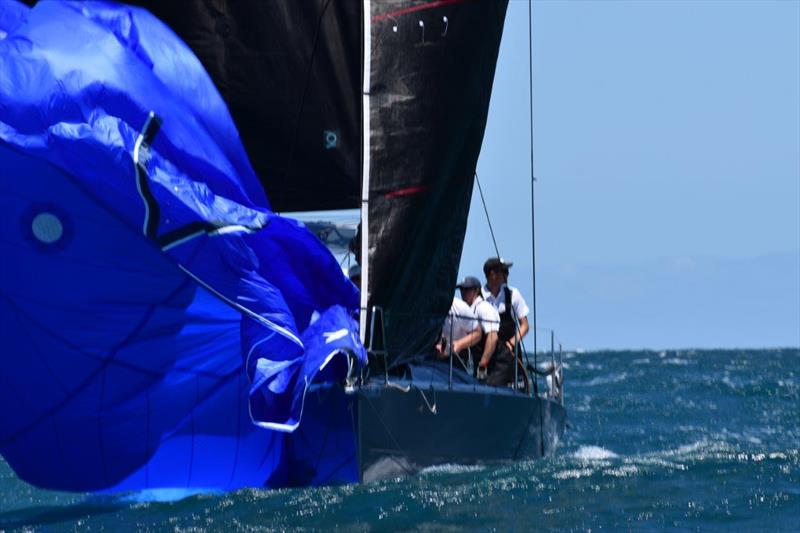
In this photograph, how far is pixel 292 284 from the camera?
10.8m

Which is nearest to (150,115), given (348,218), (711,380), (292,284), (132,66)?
(132,66)

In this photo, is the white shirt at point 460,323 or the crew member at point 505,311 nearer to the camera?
the white shirt at point 460,323

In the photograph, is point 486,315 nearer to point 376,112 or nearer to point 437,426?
point 437,426

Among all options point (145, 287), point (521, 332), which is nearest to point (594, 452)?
point (521, 332)

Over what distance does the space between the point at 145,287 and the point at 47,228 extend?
0.78 meters

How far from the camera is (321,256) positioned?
1094cm

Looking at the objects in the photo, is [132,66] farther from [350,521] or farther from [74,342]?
[350,521]

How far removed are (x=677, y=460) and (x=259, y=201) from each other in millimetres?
4322

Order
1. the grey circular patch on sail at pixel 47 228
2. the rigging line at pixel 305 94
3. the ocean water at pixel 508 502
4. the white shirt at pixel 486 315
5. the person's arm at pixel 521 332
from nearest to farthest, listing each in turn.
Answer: the ocean water at pixel 508 502 < the grey circular patch on sail at pixel 47 228 < the rigging line at pixel 305 94 < the white shirt at pixel 486 315 < the person's arm at pixel 521 332

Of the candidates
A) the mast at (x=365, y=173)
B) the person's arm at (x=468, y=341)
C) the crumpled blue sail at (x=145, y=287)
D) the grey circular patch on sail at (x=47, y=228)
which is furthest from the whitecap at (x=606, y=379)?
the grey circular patch on sail at (x=47, y=228)

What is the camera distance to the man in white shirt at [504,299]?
42.8 feet

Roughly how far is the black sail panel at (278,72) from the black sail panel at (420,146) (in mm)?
1143

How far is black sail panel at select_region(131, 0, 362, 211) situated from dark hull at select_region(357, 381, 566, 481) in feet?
6.89

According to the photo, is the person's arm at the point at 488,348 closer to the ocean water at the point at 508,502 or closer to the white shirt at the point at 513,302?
the white shirt at the point at 513,302
